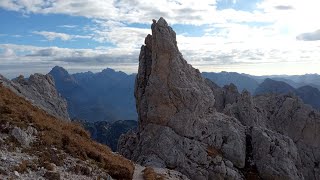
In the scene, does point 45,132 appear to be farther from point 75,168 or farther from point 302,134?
point 302,134

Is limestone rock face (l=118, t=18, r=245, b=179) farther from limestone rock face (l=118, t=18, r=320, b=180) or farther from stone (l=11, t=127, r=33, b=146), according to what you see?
stone (l=11, t=127, r=33, b=146)

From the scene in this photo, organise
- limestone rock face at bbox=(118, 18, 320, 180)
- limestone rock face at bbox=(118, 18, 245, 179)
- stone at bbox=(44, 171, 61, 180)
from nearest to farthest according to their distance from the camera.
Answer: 1. stone at bbox=(44, 171, 61, 180)
2. limestone rock face at bbox=(118, 18, 320, 180)
3. limestone rock face at bbox=(118, 18, 245, 179)

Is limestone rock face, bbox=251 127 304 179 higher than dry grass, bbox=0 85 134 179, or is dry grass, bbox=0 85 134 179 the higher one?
dry grass, bbox=0 85 134 179

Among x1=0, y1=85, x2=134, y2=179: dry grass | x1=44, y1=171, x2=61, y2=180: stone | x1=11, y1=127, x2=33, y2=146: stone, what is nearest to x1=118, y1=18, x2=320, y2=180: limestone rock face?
x1=0, y1=85, x2=134, y2=179: dry grass

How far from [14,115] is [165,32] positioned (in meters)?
53.4

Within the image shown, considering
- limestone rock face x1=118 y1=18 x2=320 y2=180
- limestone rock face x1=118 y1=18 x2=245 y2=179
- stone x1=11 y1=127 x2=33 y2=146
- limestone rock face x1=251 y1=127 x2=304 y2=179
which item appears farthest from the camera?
limestone rock face x1=251 y1=127 x2=304 y2=179

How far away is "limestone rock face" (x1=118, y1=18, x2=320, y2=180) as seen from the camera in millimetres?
73438

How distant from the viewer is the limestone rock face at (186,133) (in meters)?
73.4

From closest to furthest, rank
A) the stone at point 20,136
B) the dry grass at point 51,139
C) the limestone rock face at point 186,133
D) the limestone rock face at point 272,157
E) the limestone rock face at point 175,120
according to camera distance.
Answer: the stone at point 20,136, the dry grass at point 51,139, the limestone rock face at point 186,133, the limestone rock face at point 175,120, the limestone rock face at point 272,157

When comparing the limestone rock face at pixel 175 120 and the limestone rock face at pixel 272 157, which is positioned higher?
the limestone rock face at pixel 175 120

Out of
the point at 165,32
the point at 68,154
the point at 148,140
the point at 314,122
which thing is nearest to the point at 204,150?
the point at 148,140

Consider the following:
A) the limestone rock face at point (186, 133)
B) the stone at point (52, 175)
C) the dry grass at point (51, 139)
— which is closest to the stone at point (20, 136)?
the dry grass at point (51, 139)

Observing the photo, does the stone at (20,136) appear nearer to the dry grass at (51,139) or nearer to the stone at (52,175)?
the dry grass at (51,139)

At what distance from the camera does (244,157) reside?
8238cm
